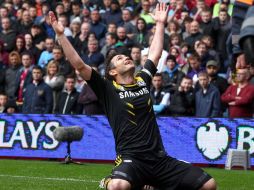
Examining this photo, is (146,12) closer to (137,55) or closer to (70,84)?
(137,55)

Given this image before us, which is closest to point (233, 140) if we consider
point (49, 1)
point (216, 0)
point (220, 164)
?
point (220, 164)

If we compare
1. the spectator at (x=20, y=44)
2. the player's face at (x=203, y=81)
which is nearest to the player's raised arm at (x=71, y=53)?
the player's face at (x=203, y=81)

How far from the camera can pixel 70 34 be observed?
21016mm

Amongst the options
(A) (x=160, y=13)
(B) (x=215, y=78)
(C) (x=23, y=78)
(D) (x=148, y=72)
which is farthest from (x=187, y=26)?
(A) (x=160, y=13)

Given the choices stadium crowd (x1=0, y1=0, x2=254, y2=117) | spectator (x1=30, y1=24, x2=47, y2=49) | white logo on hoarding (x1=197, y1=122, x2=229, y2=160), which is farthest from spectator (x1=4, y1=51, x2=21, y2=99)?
white logo on hoarding (x1=197, y1=122, x2=229, y2=160)

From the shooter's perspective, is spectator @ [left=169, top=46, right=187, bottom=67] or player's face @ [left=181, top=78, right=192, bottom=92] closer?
player's face @ [left=181, top=78, right=192, bottom=92]

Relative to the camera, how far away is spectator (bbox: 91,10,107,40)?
68.4ft

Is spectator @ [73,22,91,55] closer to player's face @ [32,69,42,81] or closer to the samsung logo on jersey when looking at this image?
player's face @ [32,69,42,81]

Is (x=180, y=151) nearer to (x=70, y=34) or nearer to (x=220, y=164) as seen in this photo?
(x=220, y=164)

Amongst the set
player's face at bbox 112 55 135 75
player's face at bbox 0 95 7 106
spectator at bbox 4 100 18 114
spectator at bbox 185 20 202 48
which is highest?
player's face at bbox 112 55 135 75

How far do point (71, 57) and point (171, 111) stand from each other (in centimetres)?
847

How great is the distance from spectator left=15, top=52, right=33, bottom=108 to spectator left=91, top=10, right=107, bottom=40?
215 cm

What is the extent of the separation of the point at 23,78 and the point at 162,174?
11.2 m

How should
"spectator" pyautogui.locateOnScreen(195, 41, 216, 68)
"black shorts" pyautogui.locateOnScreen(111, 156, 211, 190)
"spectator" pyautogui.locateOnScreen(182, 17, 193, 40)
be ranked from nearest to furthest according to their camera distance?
"black shorts" pyautogui.locateOnScreen(111, 156, 211, 190) < "spectator" pyautogui.locateOnScreen(195, 41, 216, 68) < "spectator" pyautogui.locateOnScreen(182, 17, 193, 40)
